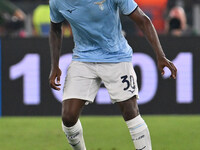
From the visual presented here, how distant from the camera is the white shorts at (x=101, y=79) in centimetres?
719

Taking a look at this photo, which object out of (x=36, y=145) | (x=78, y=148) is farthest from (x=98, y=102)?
(x=78, y=148)

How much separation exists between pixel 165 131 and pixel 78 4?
422 centimetres

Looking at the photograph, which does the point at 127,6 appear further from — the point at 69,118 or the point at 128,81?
the point at 69,118

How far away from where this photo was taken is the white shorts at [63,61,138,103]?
7.19 m

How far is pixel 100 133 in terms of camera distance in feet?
35.4

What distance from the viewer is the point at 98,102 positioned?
12891 millimetres

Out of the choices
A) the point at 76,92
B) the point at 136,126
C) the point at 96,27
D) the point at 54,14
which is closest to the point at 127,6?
the point at 96,27

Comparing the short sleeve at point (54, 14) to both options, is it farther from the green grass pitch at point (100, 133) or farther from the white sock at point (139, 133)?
the green grass pitch at point (100, 133)

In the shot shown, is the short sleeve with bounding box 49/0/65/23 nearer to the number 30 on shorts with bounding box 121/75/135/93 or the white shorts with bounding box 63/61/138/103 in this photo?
the white shorts with bounding box 63/61/138/103

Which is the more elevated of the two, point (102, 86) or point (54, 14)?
point (54, 14)

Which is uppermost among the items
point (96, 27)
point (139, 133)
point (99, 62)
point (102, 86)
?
point (96, 27)

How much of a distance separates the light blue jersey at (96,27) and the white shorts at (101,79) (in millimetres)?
73

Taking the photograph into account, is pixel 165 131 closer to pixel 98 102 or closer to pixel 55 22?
pixel 98 102

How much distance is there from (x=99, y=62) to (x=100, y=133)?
367cm
